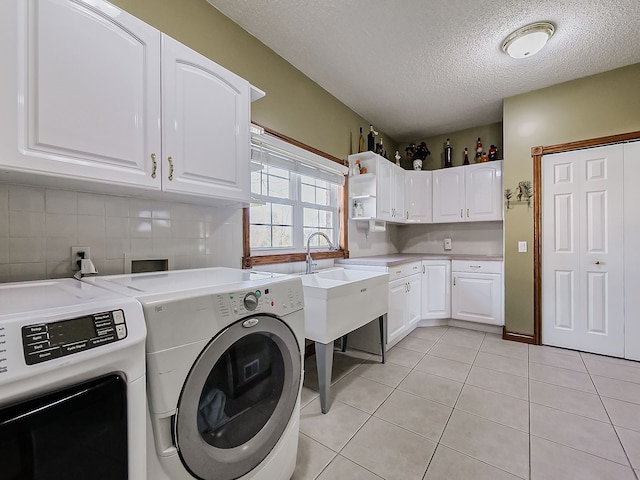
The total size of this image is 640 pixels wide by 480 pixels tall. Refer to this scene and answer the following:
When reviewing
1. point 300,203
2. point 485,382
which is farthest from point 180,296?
point 485,382

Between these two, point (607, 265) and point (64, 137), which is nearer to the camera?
point (64, 137)

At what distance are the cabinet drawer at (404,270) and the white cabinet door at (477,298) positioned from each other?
20.9 inches

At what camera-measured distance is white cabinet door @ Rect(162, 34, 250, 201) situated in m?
1.33

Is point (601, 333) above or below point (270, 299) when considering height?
below

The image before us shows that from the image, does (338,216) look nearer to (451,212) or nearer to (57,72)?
(451,212)

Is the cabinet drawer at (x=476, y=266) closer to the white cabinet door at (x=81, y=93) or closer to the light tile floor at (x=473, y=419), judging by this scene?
the light tile floor at (x=473, y=419)

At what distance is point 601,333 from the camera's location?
268 cm

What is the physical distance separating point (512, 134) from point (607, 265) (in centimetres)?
154

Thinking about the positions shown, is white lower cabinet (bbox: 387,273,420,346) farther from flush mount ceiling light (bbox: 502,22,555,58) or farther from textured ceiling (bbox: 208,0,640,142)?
flush mount ceiling light (bbox: 502,22,555,58)

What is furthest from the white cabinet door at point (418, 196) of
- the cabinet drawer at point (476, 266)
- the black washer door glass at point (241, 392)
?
the black washer door glass at point (241, 392)

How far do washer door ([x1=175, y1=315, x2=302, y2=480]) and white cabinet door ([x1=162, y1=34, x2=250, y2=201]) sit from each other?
792 millimetres

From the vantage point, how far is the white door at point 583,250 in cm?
262

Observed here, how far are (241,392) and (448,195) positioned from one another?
140 inches

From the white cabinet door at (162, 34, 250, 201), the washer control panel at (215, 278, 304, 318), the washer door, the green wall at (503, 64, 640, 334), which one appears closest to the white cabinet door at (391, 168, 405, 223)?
the green wall at (503, 64, 640, 334)
